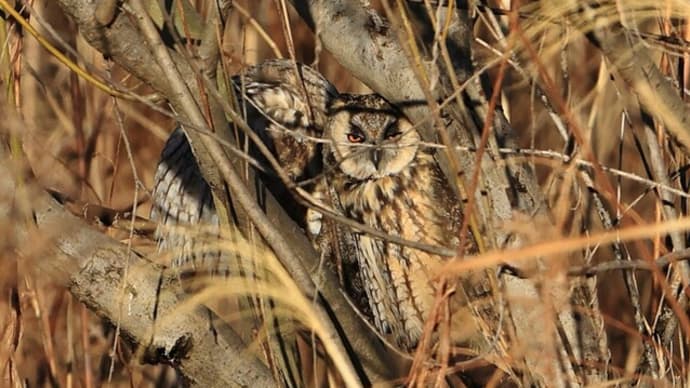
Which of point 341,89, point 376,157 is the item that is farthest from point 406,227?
point 341,89

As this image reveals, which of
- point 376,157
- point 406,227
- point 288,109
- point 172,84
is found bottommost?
point 406,227

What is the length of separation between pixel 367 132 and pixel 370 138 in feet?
0.08

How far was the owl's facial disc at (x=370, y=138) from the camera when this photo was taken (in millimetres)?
2504

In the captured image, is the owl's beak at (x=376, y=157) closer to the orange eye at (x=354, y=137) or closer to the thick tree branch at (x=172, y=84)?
the orange eye at (x=354, y=137)

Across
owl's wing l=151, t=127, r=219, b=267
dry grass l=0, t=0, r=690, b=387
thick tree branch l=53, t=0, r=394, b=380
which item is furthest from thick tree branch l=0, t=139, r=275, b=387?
owl's wing l=151, t=127, r=219, b=267

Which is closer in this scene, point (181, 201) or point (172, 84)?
point (172, 84)

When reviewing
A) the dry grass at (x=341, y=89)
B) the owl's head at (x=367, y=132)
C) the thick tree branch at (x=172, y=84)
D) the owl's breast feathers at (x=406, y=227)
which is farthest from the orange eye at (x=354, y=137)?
the thick tree branch at (x=172, y=84)

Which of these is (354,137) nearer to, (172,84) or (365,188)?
(365,188)

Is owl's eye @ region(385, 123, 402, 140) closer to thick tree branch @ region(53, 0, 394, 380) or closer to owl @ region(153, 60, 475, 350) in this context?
owl @ region(153, 60, 475, 350)

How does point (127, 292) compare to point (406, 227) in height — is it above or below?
above

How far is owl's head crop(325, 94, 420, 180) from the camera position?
251 centimetres

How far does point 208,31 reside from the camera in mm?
1533

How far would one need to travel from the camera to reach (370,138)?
8.21 ft

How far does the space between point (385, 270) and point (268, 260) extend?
102cm
